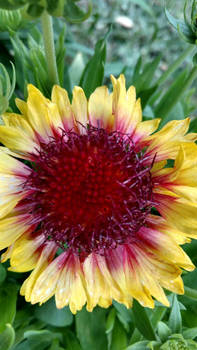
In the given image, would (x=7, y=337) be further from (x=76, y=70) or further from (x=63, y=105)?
(x=76, y=70)

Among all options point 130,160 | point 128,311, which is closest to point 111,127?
point 130,160

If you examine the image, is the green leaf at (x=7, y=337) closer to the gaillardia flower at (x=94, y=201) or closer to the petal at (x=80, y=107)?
the gaillardia flower at (x=94, y=201)

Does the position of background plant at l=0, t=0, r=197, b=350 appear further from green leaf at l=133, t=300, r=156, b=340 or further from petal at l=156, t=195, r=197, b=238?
petal at l=156, t=195, r=197, b=238

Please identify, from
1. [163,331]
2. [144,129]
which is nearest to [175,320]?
[163,331]

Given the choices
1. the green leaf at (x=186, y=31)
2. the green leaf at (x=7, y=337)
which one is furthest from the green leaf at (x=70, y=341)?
the green leaf at (x=186, y=31)

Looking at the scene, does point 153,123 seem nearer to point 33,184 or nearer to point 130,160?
point 130,160

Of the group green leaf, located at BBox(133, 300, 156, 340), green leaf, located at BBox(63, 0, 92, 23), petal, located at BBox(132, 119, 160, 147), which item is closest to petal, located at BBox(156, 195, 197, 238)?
petal, located at BBox(132, 119, 160, 147)
